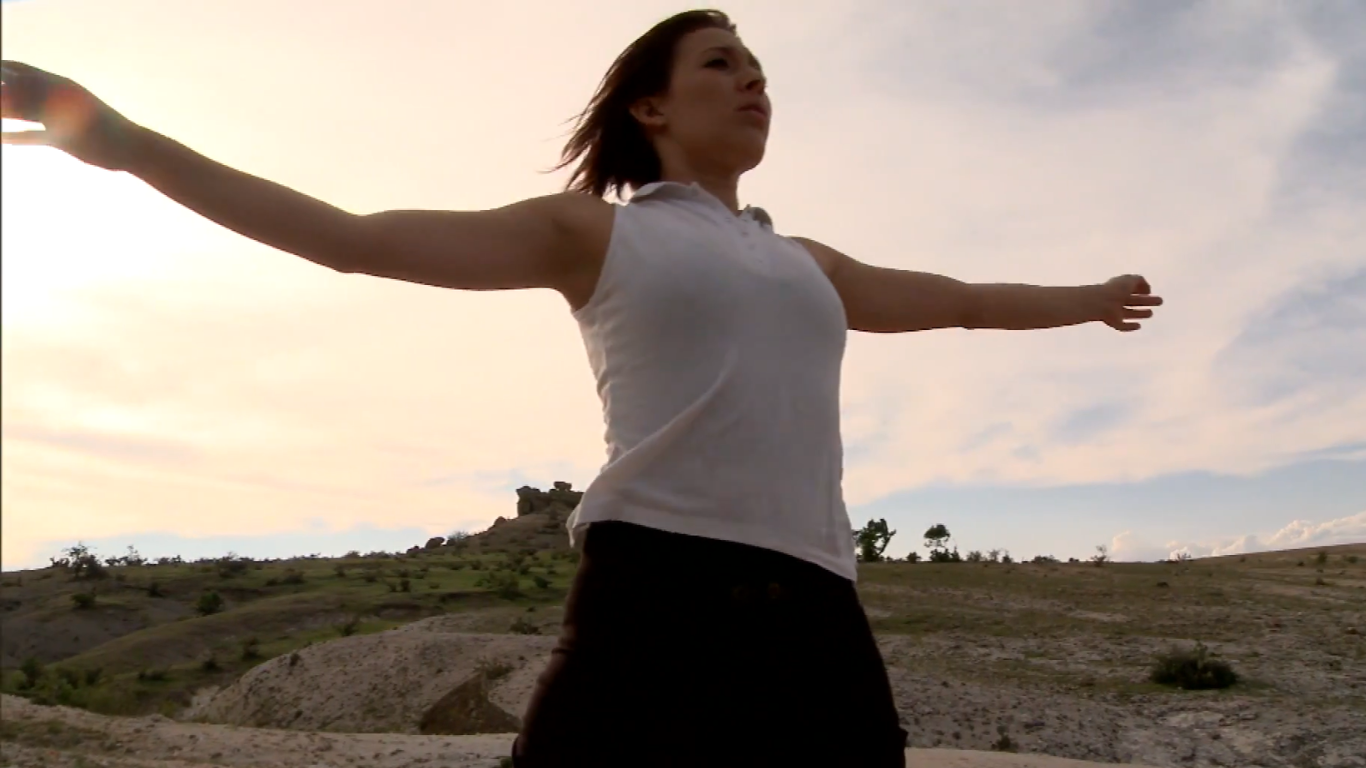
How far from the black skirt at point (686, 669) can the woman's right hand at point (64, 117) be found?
3.05 ft

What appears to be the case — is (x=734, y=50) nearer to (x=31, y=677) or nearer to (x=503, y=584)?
(x=31, y=677)

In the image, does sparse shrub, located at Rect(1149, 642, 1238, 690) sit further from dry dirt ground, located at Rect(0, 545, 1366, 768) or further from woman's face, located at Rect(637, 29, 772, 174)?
woman's face, located at Rect(637, 29, 772, 174)

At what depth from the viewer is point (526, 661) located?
15922 millimetres

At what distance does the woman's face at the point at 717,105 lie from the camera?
7.68ft

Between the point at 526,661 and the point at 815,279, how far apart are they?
1451 cm

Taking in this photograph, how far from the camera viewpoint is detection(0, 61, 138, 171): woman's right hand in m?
1.56

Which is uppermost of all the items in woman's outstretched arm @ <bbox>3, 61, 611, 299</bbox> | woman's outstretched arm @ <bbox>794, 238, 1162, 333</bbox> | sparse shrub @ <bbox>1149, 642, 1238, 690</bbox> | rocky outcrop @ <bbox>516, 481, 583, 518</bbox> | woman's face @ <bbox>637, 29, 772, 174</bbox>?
rocky outcrop @ <bbox>516, 481, 583, 518</bbox>

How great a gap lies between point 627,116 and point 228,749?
30.6 ft

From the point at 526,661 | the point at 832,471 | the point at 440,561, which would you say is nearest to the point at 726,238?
the point at 832,471

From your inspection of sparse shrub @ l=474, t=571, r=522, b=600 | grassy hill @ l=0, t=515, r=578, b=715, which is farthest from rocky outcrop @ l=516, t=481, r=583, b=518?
sparse shrub @ l=474, t=571, r=522, b=600

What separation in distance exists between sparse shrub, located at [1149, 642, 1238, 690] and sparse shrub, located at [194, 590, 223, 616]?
2205cm

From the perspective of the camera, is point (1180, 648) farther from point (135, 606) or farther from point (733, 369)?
point (135, 606)

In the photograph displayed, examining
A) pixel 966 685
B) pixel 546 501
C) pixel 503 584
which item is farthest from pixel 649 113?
pixel 546 501

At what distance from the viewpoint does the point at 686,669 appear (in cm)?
186
